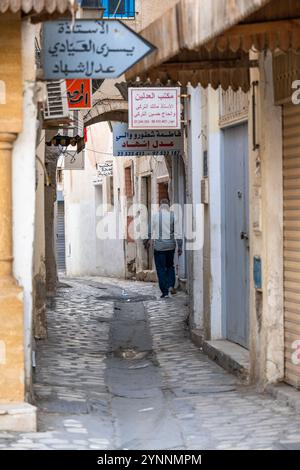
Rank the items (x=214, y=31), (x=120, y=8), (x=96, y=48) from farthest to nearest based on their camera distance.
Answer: (x=120, y=8)
(x=96, y=48)
(x=214, y=31)

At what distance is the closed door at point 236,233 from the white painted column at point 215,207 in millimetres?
131

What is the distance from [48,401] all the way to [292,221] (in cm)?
255

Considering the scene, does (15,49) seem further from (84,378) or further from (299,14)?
(84,378)

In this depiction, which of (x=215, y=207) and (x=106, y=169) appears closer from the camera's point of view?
(x=215, y=207)

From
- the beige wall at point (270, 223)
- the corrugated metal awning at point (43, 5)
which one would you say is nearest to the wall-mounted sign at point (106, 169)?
the beige wall at point (270, 223)

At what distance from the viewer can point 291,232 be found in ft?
29.0

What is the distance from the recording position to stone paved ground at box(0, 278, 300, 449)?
23.6 feet

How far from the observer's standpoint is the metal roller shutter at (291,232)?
8703mm

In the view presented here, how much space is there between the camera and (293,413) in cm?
809

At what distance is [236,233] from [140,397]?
106 inches

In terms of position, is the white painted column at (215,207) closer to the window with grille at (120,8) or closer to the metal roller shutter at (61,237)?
the window with grille at (120,8)

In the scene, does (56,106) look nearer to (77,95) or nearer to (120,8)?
(77,95)

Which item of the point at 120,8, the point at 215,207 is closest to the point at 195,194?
the point at 215,207

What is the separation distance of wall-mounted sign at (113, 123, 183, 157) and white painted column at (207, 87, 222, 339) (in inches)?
206
